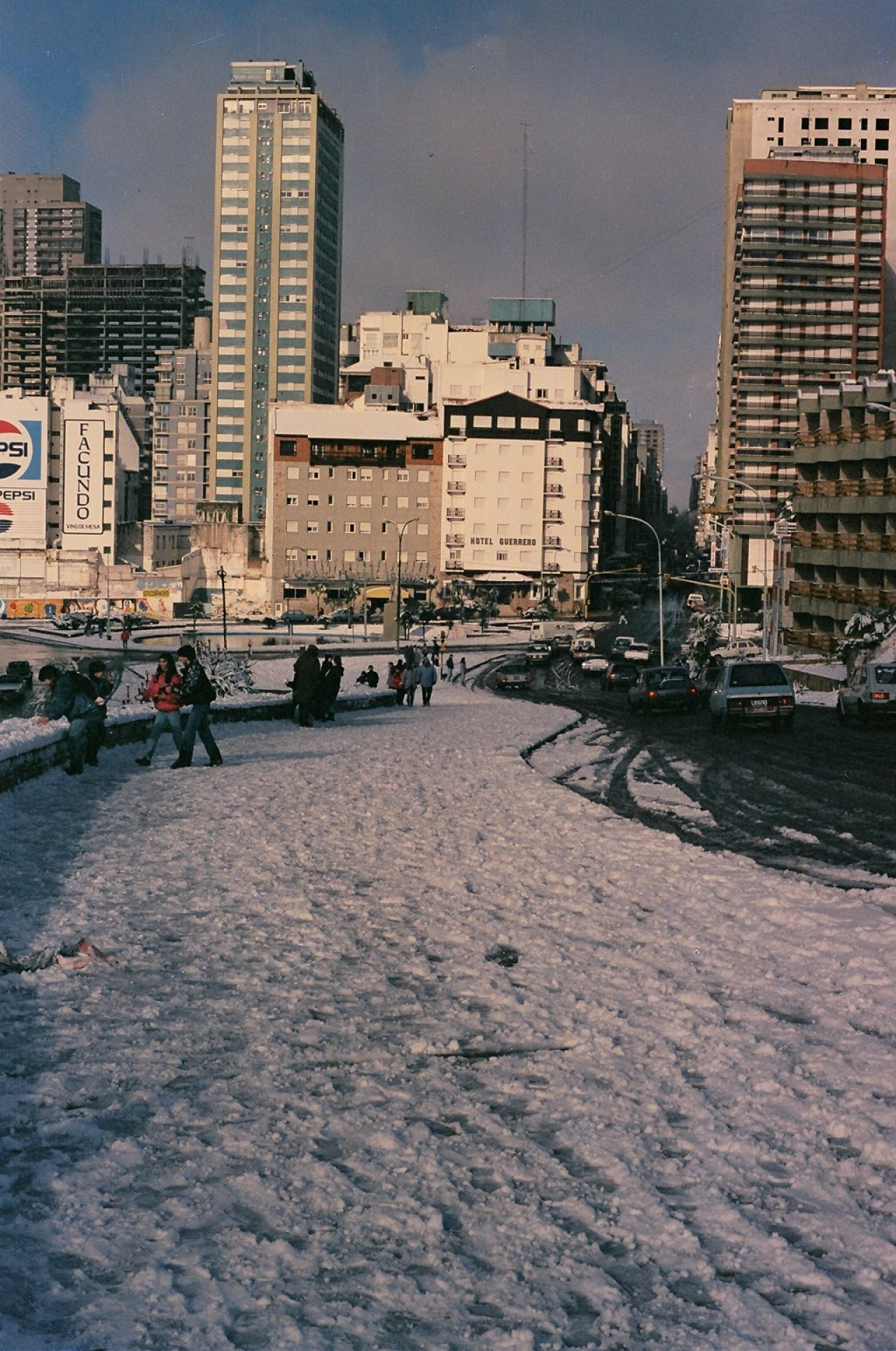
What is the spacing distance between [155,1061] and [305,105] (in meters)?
195

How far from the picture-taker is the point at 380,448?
144 metres

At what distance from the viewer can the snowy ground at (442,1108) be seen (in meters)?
4.64

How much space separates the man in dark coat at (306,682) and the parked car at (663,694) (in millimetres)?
12978

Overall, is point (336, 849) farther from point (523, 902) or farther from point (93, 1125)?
point (93, 1125)

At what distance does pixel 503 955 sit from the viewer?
9.30m

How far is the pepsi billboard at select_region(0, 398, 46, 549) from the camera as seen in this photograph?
Result: 15950 cm

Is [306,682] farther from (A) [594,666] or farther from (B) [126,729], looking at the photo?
(A) [594,666]

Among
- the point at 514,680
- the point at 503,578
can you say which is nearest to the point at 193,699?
the point at 514,680

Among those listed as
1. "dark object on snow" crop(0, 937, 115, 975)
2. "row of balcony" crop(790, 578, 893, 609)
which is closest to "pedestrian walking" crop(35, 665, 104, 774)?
"dark object on snow" crop(0, 937, 115, 975)

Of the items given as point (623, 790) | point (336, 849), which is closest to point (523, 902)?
point (336, 849)

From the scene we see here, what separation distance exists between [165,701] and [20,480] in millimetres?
149516

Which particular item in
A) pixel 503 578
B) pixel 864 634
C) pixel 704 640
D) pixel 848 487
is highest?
pixel 848 487

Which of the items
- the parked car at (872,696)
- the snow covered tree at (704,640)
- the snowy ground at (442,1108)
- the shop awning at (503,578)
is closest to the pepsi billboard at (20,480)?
the shop awning at (503,578)

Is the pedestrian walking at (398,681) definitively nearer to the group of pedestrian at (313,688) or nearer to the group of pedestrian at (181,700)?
the group of pedestrian at (313,688)
